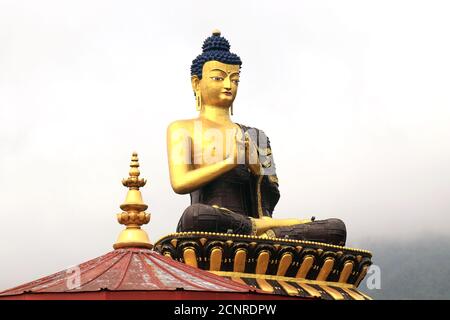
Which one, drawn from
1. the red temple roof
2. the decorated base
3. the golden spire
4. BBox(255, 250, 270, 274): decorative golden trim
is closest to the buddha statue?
the decorated base

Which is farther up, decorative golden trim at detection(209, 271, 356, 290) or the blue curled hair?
Result: the blue curled hair

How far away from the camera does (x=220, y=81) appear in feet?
57.0

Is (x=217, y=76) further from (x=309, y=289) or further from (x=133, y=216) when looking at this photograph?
(x=133, y=216)

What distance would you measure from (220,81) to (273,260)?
2741 millimetres

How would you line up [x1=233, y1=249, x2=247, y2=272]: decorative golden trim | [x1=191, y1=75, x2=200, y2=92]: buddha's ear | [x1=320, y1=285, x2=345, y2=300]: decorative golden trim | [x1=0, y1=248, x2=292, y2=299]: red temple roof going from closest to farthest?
[x1=0, y1=248, x2=292, y2=299]: red temple roof → [x1=233, y1=249, x2=247, y2=272]: decorative golden trim → [x1=320, y1=285, x2=345, y2=300]: decorative golden trim → [x1=191, y1=75, x2=200, y2=92]: buddha's ear

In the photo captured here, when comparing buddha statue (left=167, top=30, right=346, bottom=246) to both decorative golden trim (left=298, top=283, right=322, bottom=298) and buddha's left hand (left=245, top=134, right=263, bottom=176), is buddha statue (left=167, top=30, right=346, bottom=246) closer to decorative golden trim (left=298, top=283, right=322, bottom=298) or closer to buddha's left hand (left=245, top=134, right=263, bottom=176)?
buddha's left hand (left=245, top=134, right=263, bottom=176)

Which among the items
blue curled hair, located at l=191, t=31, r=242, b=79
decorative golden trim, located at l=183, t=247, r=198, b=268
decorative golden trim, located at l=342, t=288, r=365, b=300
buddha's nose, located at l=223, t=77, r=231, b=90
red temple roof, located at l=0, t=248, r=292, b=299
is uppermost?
blue curled hair, located at l=191, t=31, r=242, b=79

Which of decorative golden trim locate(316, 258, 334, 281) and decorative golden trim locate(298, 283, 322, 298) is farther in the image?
decorative golden trim locate(316, 258, 334, 281)

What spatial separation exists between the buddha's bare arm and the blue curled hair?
913mm

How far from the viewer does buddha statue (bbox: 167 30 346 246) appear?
16.4 meters

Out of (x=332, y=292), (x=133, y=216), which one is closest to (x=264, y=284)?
(x=332, y=292)

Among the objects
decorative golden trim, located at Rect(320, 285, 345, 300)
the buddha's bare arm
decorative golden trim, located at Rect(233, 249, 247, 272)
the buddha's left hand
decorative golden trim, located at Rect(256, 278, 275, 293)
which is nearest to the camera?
decorative golden trim, located at Rect(256, 278, 275, 293)
